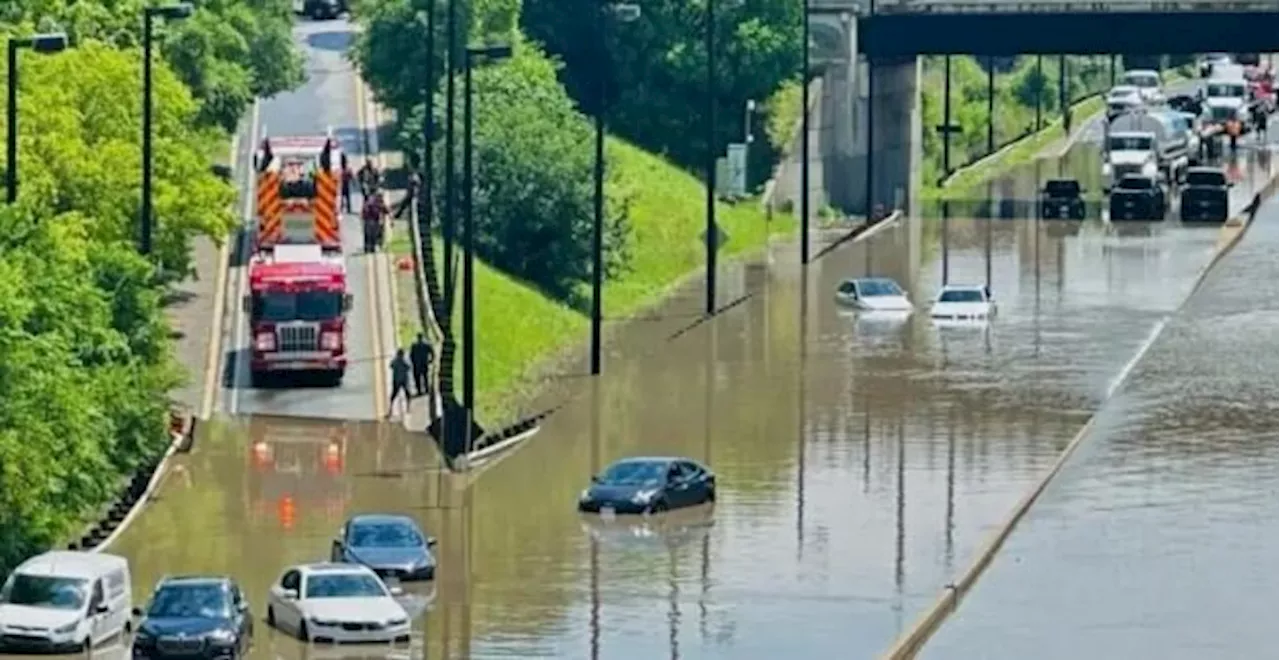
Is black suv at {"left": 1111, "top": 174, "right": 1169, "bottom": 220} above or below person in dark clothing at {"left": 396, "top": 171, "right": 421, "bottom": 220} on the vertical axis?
below

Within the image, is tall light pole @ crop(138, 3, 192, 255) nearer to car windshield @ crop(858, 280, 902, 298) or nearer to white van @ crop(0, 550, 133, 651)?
white van @ crop(0, 550, 133, 651)

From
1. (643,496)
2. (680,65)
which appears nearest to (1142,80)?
(680,65)

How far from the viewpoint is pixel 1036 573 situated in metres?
50.8

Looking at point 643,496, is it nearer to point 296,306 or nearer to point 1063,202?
point 296,306

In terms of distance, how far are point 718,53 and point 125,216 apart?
1787 inches

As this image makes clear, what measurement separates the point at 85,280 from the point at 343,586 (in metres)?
12.7

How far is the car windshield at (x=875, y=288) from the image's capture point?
87.0m

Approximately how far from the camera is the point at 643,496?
55281 millimetres

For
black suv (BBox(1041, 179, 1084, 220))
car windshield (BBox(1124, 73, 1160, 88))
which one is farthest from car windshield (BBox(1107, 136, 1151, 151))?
car windshield (BBox(1124, 73, 1160, 88))

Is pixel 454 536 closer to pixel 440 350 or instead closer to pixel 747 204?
pixel 440 350

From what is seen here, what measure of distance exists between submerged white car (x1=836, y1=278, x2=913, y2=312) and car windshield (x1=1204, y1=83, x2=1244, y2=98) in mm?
72100

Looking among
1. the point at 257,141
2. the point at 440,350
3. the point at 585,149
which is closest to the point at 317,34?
the point at 257,141

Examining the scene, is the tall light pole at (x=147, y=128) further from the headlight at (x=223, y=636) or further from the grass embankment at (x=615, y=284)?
the headlight at (x=223, y=636)

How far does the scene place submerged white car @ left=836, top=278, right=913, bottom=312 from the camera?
283 feet
